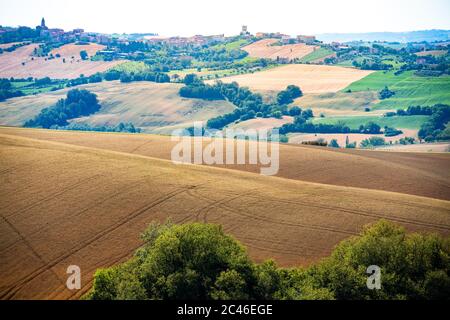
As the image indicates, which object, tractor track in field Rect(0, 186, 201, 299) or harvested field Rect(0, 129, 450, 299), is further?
harvested field Rect(0, 129, 450, 299)

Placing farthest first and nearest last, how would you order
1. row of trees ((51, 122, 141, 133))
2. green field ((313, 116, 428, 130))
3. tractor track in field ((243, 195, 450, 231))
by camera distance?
row of trees ((51, 122, 141, 133)) < green field ((313, 116, 428, 130)) < tractor track in field ((243, 195, 450, 231))

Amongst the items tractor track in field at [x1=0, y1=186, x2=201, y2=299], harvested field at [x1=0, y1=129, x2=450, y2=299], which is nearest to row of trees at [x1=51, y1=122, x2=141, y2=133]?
harvested field at [x1=0, y1=129, x2=450, y2=299]

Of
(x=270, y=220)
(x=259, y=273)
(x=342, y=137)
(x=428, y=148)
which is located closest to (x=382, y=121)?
(x=342, y=137)

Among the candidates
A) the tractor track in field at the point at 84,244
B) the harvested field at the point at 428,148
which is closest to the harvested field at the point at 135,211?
the tractor track in field at the point at 84,244

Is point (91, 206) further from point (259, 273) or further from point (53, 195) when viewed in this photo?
point (259, 273)

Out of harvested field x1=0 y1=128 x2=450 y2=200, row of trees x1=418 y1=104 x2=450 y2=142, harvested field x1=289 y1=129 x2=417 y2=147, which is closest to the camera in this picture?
harvested field x1=0 y1=128 x2=450 y2=200

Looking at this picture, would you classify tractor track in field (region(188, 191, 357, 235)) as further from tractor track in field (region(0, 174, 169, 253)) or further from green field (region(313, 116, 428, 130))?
green field (region(313, 116, 428, 130))

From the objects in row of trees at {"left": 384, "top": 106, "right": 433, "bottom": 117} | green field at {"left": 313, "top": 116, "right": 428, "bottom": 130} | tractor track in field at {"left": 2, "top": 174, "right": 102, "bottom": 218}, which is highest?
tractor track in field at {"left": 2, "top": 174, "right": 102, "bottom": 218}

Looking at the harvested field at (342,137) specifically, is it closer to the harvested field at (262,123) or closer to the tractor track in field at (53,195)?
the harvested field at (262,123)

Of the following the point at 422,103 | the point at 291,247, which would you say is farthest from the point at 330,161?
the point at 422,103
